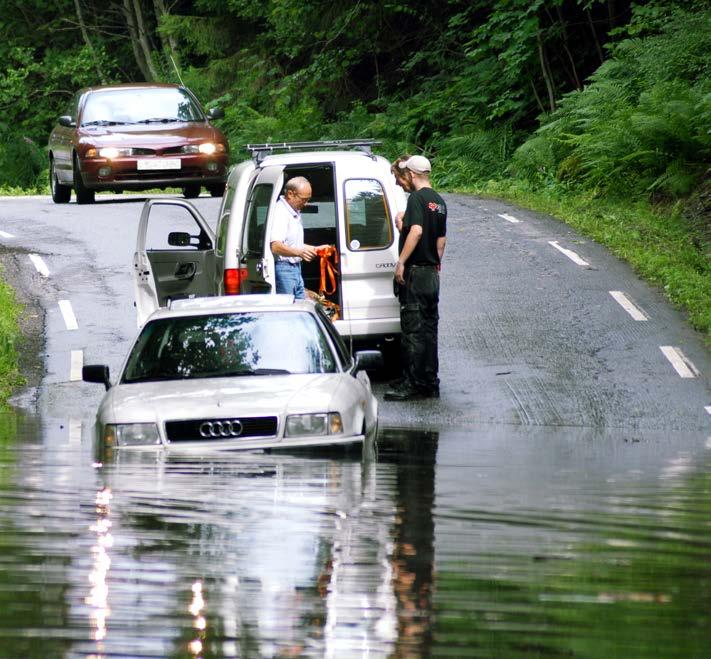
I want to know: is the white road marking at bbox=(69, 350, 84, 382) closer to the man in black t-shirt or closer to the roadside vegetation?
the man in black t-shirt

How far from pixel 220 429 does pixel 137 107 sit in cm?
1733

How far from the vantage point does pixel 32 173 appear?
2112 inches

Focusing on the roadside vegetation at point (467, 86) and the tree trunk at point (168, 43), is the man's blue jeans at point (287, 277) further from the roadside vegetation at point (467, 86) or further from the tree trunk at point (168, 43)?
the tree trunk at point (168, 43)

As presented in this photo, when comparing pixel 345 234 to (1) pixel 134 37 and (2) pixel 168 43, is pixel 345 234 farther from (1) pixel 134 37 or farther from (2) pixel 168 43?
(1) pixel 134 37

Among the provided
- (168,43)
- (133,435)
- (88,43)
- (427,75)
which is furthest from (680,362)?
(88,43)

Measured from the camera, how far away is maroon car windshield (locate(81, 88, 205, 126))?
26.0m

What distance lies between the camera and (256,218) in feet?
47.0

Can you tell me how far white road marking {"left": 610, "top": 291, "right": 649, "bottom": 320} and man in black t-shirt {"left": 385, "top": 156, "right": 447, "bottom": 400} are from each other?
155 inches

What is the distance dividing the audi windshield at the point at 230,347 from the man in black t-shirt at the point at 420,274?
248 centimetres

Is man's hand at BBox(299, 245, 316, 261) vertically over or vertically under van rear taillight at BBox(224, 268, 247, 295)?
over

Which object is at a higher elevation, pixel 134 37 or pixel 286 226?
pixel 286 226

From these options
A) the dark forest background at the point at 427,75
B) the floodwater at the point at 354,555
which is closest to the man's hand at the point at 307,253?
the floodwater at the point at 354,555

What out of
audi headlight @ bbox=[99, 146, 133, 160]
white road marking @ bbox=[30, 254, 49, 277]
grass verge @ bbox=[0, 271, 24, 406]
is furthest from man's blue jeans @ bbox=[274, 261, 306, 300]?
audi headlight @ bbox=[99, 146, 133, 160]

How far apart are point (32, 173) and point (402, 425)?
42.9 meters
